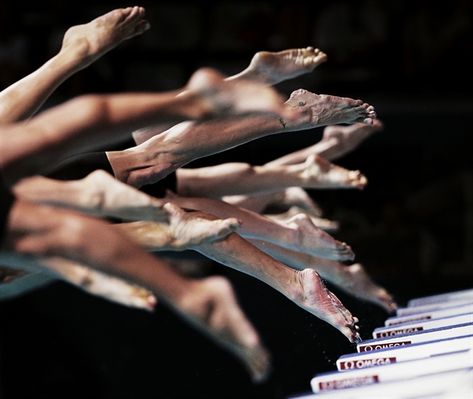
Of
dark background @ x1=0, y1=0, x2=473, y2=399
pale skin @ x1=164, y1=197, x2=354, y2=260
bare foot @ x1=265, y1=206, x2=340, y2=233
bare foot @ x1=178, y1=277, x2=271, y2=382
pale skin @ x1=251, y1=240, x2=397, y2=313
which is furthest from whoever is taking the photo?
dark background @ x1=0, y1=0, x2=473, y2=399

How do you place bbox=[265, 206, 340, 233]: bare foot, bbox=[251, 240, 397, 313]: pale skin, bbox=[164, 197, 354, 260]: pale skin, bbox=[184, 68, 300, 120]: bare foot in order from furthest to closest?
bbox=[265, 206, 340, 233]: bare foot, bbox=[251, 240, 397, 313]: pale skin, bbox=[164, 197, 354, 260]: pale skin, bbox=[184, 68, 300, 120]: bare foot

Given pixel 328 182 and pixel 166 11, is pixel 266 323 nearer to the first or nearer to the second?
pixel 328 182

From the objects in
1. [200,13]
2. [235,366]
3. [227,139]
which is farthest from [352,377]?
[200,13]

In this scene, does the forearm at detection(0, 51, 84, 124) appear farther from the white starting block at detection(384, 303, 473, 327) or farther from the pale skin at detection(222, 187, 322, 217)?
the white starting block at detection(384, 303, 473, 327)

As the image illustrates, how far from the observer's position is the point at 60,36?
3.79 meters

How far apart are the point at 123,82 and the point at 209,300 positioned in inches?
97.8

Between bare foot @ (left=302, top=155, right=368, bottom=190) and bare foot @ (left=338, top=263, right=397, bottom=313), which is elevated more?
bare foot @ (left=302, top=155, right=368, bottom=190)

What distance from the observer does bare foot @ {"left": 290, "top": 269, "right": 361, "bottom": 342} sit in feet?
6.86

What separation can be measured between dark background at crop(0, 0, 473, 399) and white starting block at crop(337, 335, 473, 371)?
1.00m

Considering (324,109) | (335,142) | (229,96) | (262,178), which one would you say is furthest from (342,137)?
(229,96)

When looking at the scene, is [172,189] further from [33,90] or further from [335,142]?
[335,142]

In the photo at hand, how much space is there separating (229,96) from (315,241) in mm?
815

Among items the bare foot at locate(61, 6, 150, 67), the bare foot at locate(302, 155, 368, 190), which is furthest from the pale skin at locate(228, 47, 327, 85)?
the bare foot at locate(302, 155, 368, 190)

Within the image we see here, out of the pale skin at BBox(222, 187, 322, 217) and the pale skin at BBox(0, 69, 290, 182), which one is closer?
the pale skin at BBox(0, 69, 290, 182)
